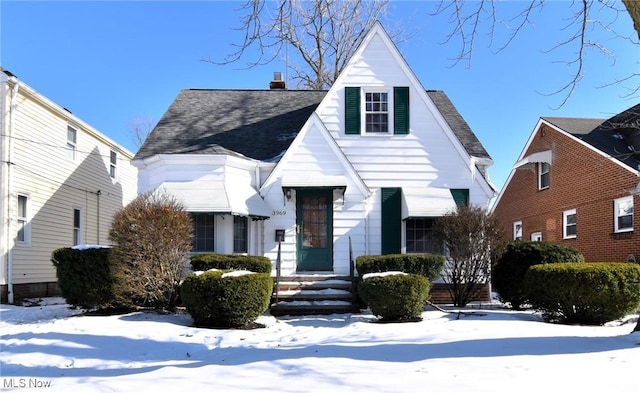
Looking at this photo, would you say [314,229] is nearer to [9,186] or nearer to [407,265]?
[407,265]

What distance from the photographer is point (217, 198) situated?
1099 centimetres

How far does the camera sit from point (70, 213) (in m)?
16.3

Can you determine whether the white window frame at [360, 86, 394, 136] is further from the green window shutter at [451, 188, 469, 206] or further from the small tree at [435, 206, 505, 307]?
the small tree at [435, 206, 505, 307]

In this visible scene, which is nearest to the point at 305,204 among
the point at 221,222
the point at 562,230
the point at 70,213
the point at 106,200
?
the point at 221,222

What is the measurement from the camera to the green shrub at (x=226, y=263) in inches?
392

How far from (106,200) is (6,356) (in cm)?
1384

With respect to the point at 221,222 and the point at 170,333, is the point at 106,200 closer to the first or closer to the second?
the point at 221,222

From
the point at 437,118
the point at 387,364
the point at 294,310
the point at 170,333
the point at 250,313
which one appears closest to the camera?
the point at 387,364

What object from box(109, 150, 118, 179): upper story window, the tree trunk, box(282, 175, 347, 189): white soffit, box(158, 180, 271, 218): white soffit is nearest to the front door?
box(282, 175, 347, 189): white soffit

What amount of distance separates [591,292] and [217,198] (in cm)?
807

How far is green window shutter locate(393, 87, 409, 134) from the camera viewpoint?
12.4 meters

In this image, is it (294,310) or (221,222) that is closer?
(294,310)

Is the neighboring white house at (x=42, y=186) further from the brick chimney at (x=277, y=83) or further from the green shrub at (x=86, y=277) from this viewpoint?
the brick chimney at (x=277, y=83)

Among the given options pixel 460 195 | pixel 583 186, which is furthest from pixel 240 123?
pixel 583 186
